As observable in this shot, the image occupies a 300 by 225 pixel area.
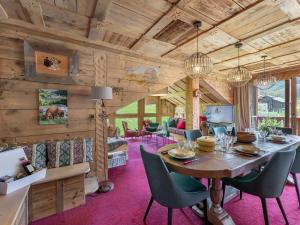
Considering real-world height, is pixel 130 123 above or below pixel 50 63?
below

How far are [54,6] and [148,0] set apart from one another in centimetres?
104

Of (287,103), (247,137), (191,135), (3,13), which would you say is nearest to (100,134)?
(191,135)

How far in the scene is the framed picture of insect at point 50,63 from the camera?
2296 mm

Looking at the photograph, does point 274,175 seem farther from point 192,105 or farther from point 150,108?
point 150,108

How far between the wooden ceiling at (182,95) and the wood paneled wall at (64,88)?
9.01ft

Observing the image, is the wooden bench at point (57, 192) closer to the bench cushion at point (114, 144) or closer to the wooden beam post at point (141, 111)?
the bench cushion at point (114, 144)

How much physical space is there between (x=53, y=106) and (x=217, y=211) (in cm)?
253

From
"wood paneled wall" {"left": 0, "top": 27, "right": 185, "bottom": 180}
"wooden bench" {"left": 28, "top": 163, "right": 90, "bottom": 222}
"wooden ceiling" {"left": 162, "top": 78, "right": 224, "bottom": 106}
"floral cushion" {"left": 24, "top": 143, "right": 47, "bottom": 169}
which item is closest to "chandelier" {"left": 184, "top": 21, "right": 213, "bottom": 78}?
"wood paneled wall" {"left": 0, "top": 27, "right": 185, "bottom": 180}

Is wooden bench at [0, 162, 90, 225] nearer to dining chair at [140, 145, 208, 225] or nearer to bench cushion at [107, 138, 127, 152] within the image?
dining chair at [140, 145, 208, 225]

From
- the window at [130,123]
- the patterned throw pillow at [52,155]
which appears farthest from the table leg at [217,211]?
the window at [130,123]

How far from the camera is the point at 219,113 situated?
19.4 feet

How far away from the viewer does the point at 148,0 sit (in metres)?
1.74

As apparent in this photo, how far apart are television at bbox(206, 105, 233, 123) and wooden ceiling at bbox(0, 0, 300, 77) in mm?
2693

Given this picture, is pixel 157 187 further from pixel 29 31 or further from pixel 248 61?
pixel 248 61
